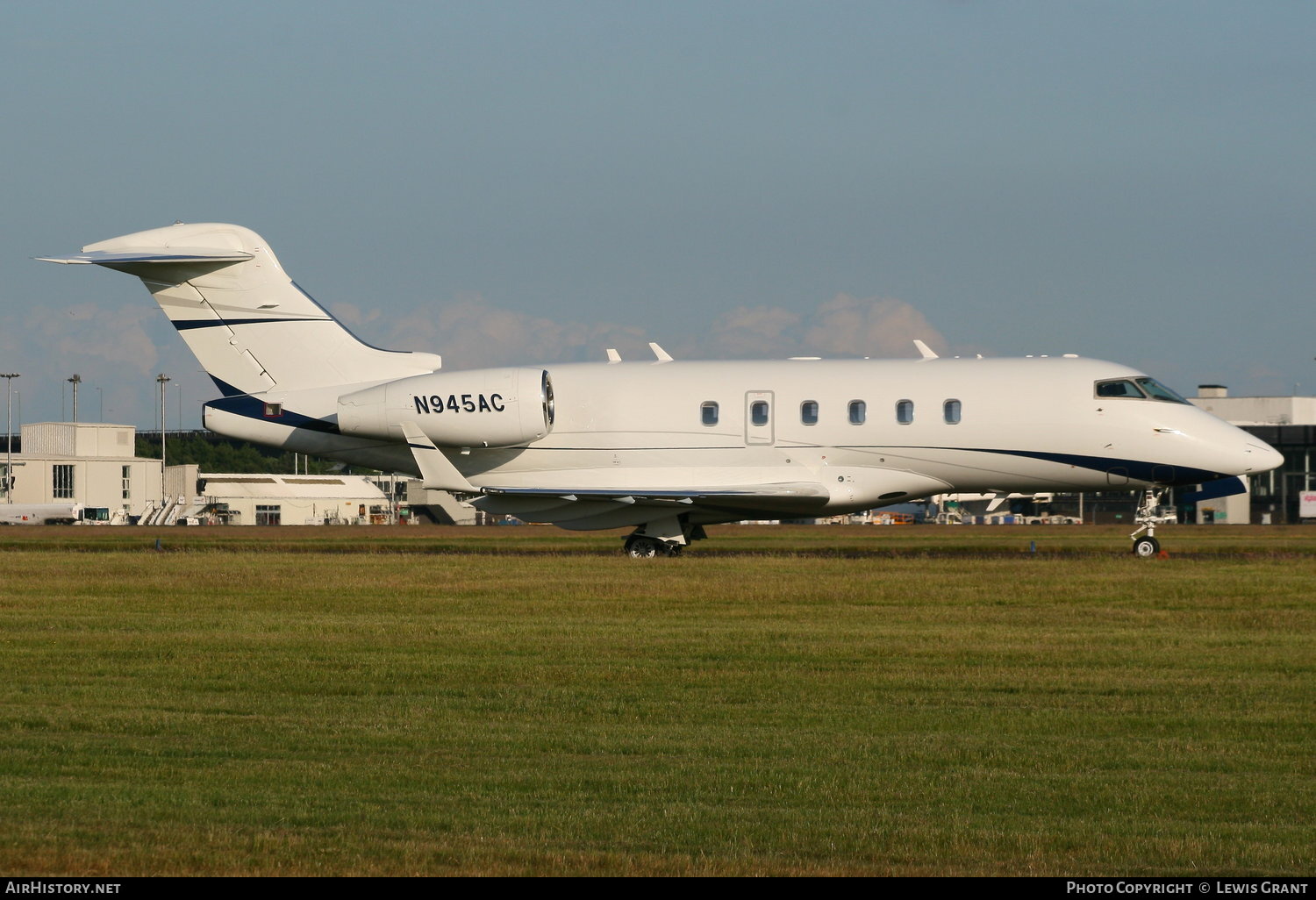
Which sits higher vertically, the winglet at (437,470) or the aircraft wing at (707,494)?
the winglet at (437,470)

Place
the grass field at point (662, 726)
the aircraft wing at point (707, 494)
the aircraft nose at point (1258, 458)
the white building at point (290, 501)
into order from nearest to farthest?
the grass field at point (662, 726), the aircraft nose at point (1258, 458), the aircraft wing at point (707, 494), the white building at point (290, 501)

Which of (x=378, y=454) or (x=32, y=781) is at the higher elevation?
(x=378, y=454)

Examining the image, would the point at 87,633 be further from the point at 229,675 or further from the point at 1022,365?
the point at 1022,365

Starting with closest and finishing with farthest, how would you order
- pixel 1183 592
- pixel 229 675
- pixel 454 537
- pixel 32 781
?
pixel 32 781 → pixel 229 675 → pixel 1183 592 → pixel 454 537

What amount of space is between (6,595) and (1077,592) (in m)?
14.9

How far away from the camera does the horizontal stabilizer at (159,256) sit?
1161 inches

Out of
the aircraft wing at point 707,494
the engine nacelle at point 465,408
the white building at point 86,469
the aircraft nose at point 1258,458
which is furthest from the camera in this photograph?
the white building at point 86,469

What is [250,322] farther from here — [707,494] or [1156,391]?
[1156,391]

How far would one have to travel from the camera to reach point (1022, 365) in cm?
2891

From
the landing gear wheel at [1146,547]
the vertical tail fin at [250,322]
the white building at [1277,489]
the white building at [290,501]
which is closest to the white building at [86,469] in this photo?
the white building at [290,501]

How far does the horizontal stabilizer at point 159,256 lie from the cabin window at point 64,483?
76505 millimetres

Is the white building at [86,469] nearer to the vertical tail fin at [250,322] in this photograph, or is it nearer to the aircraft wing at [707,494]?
the vertical tail fin at [250,322]
